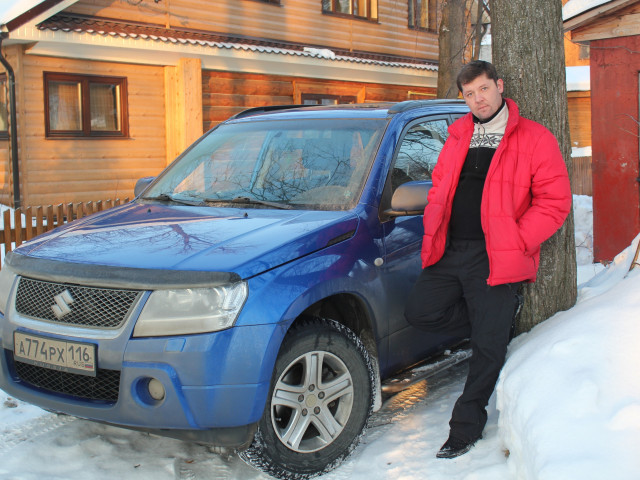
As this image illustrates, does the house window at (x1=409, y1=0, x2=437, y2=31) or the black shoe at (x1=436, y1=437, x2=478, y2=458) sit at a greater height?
the house window at (x1=409, y1=0, x2=437, y2=31)

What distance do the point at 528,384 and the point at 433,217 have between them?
0.97 m

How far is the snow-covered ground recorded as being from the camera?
2754 mm

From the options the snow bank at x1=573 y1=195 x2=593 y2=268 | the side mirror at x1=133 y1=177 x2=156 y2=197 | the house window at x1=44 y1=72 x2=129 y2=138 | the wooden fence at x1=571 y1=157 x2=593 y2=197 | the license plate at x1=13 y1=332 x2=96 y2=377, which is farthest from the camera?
the wooden fence at x1=571 y1=157 x2=593 y2=197

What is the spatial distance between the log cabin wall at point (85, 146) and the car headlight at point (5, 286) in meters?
9.27

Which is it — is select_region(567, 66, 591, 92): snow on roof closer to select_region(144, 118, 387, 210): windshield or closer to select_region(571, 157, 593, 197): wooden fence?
select_region(571, 157, 593, 197): wooden fence

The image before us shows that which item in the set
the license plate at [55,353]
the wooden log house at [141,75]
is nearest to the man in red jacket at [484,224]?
the license plate at [55,353]

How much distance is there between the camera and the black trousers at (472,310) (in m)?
3.66

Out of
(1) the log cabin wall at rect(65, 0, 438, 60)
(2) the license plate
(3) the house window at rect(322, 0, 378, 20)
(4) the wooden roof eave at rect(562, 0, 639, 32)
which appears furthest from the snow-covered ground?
(3) the house window at rect(322, 0, 378, 20)

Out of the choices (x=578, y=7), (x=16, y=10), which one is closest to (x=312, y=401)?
(x=578, y=7)

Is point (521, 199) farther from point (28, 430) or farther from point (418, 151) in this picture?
point (28, 430)

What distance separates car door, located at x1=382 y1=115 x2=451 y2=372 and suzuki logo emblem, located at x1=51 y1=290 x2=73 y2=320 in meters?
1.66

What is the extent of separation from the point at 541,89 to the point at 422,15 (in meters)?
17.4

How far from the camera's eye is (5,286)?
143 inches

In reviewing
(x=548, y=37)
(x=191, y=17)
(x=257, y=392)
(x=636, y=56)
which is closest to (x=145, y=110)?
(x=191, y=17)
